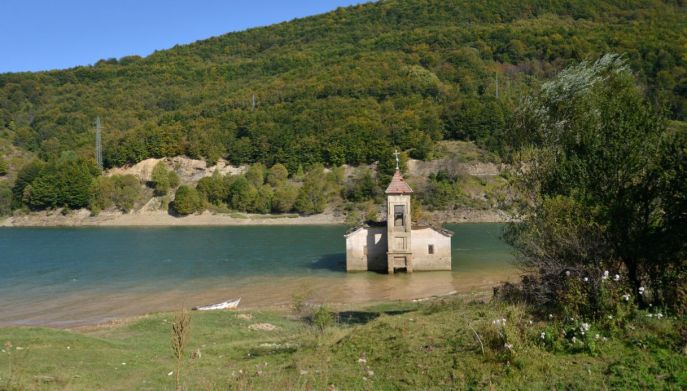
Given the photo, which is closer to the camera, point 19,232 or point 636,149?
point 636,149

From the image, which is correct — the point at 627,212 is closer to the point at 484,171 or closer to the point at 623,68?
the point at 623,68

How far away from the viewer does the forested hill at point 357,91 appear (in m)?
116

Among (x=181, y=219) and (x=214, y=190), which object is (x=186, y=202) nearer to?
(x=181, y=219)

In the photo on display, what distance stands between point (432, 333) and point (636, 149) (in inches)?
295

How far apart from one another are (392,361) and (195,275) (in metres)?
35.9

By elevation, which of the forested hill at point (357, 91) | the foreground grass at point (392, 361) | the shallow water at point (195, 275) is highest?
the forested hill at point (357, 91)

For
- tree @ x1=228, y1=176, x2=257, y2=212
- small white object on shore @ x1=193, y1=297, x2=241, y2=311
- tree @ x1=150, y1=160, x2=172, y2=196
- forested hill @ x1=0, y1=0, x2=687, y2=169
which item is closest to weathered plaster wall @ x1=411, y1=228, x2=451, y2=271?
small white object on shore @ x1=193, y1=297, x2=241, y2=311

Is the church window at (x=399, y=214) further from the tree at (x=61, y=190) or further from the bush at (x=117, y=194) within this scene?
the tree at (x=61, y=190)

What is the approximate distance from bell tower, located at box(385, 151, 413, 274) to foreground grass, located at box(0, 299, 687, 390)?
912 inches

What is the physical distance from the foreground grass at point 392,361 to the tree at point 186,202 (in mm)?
Answer: 86270

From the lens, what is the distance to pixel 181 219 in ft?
341

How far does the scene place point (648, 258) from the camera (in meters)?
13.1

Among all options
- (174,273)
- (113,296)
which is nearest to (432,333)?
(113,296)

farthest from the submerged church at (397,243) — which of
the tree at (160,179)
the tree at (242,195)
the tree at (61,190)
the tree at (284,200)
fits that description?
the tree at (61,190)
